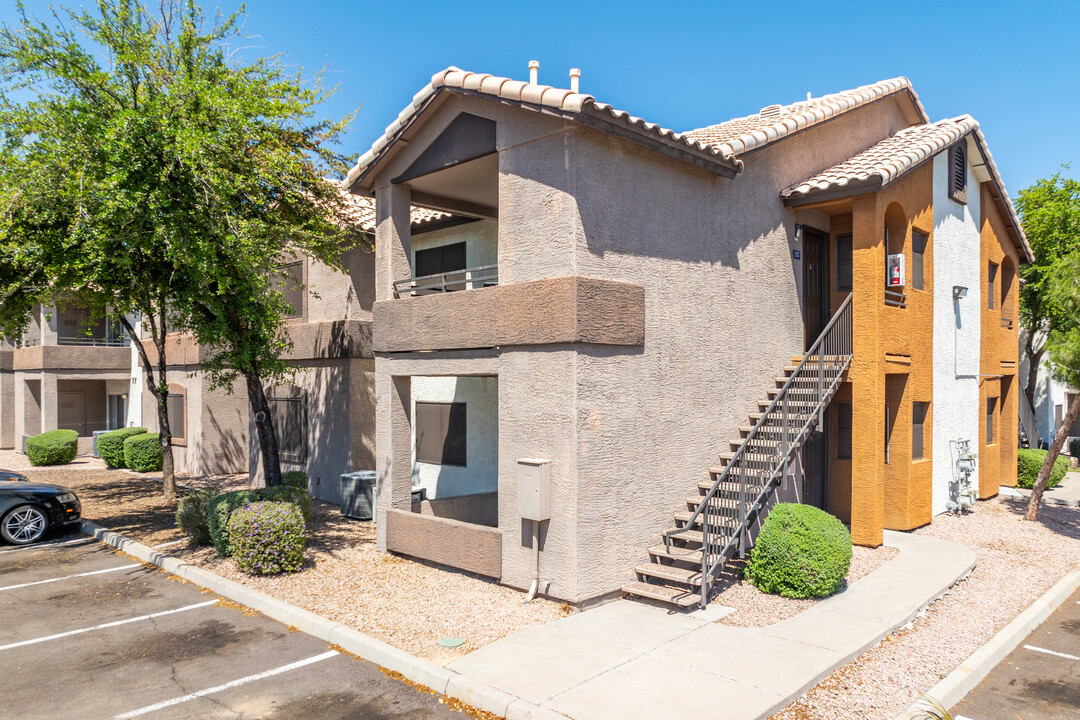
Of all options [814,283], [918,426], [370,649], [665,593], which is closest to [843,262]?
[814,283]

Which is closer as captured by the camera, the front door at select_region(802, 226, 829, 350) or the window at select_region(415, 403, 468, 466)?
the front door at select_region(802, 226, 829, 350)

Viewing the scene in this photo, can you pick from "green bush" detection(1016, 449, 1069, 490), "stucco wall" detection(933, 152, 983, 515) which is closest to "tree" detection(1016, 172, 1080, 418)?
"green bush" detection(1016, 449, 1069, 490)

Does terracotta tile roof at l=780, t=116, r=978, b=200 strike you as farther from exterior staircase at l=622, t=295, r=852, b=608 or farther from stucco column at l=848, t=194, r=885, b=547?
exterior staircase at l=622, t=295, r=852, b=608

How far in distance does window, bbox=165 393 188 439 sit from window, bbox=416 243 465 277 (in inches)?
380

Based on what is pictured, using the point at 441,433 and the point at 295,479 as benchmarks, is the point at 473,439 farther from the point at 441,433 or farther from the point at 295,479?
the point at 295,479

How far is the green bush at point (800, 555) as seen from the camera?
28.6 ft

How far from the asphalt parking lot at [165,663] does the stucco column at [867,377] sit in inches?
313

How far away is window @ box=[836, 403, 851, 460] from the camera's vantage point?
43.0 ft

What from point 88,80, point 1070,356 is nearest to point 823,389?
point 1070,356

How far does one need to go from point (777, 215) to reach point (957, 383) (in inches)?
245

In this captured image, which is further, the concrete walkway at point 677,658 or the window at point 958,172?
the window at point 958,172

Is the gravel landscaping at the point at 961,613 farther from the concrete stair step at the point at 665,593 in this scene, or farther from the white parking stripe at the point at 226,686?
the white parking stripe at the point at 226,686

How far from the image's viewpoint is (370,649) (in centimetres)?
718

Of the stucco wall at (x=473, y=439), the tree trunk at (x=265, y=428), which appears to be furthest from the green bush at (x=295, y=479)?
the stucco wall at (x=473, y=439)
